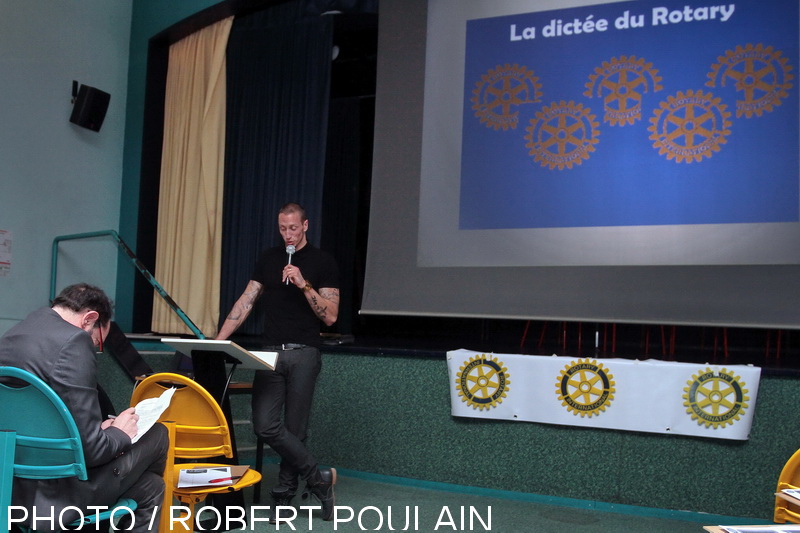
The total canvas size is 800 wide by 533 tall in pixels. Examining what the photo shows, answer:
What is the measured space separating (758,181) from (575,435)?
5.36 feet

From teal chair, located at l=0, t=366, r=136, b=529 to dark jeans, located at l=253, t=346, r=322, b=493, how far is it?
4.69ft

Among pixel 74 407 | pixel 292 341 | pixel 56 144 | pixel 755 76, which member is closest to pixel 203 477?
pixel 74 407

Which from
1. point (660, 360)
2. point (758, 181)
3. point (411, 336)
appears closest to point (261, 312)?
point (411, 336)

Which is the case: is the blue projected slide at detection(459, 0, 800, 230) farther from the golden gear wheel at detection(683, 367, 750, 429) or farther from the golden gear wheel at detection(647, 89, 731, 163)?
the golden gear wheel at detection(683, 367, 750, 429)

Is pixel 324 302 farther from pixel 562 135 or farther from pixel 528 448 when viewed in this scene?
pixel 562 135

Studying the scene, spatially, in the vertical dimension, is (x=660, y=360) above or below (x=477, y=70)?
below

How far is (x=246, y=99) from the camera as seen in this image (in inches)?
227

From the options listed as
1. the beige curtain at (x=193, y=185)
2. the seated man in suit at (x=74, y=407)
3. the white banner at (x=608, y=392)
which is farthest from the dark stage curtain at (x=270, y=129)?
the seated man in suit at (x=74, y=407)

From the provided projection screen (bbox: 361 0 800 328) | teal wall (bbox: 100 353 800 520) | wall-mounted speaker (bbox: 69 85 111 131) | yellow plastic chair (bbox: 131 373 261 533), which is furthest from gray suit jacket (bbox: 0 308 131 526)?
wall-mounted speaker (bbox: 69 85 111 131)

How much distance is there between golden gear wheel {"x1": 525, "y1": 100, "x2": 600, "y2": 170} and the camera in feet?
14.3

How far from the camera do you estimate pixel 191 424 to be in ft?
9.05

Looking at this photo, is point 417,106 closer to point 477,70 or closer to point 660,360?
point 477,70

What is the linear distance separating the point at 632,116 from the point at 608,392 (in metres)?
1.54

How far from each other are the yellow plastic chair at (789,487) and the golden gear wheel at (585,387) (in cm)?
159
